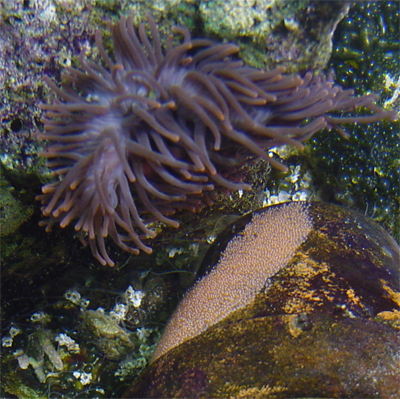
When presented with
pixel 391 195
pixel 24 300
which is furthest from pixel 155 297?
pixel 391 195

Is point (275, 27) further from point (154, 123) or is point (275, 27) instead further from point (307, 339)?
point (307, 339)

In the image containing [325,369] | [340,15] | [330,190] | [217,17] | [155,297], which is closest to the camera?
[325,369]

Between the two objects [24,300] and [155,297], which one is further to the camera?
[155,297]

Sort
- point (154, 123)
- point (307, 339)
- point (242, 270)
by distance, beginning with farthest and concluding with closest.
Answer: point (242, 270) → point (154, 123) → point (307, 339)

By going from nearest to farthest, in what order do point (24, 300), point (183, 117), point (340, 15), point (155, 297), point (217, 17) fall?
point (183, 117)
point (217, 17)
point (340, 15)
point (24, 300)
point (155, 297)

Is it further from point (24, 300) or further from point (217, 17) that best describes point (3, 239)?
point (217, 17)

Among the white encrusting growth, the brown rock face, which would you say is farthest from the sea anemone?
the brown rock face

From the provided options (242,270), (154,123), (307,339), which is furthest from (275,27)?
(307,339)
